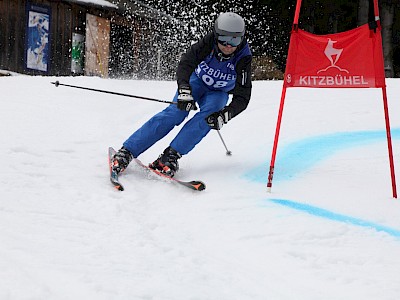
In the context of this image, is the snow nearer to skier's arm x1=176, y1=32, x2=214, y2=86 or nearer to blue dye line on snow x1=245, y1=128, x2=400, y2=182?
blue dye line on snow x1=245, y1=128, x2=400, y2=182

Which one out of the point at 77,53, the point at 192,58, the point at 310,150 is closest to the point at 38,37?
the point at 77,53

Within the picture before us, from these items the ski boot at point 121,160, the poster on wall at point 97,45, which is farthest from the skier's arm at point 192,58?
the poster on wall at point 97,45

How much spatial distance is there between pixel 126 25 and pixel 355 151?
16327 millimetres

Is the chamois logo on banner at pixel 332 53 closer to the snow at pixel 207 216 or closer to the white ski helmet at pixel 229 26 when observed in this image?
the white ski helmet at pixel 229 26

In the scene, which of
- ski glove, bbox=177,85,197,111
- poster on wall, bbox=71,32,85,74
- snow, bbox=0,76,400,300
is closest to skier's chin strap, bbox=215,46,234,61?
ski glove, bbox=177,85,197,111

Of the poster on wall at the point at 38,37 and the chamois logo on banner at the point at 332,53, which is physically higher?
the chamois logo on banner at the point at 332,53

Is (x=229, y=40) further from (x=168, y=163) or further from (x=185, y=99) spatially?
(x=168, y=163)

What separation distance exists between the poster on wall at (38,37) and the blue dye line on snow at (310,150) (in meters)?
12.8

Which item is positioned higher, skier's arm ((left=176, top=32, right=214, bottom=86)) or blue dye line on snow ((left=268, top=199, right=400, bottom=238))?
skier's arm ((left=176, top=32, right=214, bottom=86))

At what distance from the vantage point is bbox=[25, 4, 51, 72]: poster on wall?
56.2 ft

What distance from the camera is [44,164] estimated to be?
4820 millimetres

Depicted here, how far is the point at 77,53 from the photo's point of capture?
18.5m

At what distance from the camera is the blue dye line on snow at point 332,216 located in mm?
3652

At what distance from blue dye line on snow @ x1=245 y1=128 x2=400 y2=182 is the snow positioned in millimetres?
18
